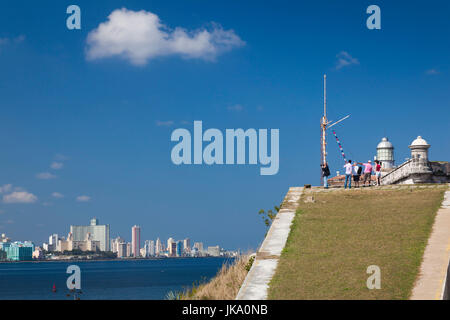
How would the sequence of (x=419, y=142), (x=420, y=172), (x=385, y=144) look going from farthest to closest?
(x=385, y=144) → (x=419, y=142) → (x=420, y=172)

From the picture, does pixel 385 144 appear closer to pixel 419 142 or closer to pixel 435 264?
pixel 419 142

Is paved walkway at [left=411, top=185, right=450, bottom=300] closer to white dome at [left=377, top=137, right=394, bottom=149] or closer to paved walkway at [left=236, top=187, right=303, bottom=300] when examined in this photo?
paved walkway at [left=236, top=187, right=303, bottom=300]

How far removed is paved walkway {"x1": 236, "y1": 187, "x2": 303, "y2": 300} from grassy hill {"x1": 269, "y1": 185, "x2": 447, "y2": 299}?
0.26 metres

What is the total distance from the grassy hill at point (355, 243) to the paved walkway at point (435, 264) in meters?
0.23

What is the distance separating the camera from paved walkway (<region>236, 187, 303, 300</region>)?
1544 cm

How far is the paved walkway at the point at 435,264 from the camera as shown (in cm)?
1441

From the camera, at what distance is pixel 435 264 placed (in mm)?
Answer: 16250

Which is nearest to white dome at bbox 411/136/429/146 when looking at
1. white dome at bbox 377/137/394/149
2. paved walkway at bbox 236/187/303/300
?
white dome at bbox 377/137/394/149

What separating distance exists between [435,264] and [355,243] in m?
2.98

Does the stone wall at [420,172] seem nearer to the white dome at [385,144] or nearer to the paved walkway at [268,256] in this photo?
the paved walkway at [268,256]

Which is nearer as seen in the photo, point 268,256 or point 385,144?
point 268,256

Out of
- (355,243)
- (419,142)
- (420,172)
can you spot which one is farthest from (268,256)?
(419,142)
